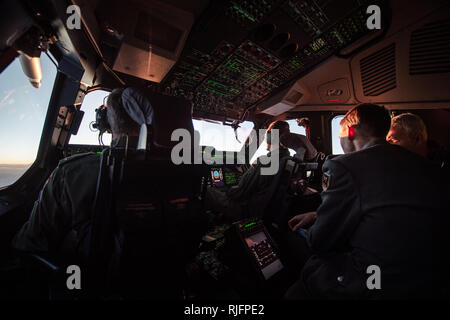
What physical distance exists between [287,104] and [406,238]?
9.10 ft

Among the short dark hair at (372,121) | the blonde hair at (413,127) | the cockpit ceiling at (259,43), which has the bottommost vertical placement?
the short dark hair at (372,121)

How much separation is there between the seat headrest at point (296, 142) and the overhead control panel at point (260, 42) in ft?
2.99

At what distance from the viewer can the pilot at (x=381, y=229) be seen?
67cm

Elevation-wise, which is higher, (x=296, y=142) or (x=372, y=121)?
(x=296, y=142)

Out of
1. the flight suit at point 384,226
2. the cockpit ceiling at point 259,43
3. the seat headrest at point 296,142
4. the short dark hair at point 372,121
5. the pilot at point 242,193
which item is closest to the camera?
the flight suit at point 384,226

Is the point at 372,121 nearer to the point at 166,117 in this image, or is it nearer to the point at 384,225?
the point at 384,225

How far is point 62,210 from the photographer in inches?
35.5

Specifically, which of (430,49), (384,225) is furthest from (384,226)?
(430,49)

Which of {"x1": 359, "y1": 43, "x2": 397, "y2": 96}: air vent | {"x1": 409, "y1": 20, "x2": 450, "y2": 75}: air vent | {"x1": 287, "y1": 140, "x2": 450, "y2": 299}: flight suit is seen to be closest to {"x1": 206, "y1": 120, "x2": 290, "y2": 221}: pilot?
{"x1": 287, "y1": 140, "x2": 450, "y2": 299}: flight suit

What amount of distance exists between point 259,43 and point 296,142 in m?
1.53

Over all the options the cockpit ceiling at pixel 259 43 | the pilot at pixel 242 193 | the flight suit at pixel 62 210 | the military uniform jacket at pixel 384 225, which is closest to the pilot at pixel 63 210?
the flight suit at pixel 62 210

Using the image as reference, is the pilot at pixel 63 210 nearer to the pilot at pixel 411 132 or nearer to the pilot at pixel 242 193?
the pilot at pixel 242 193

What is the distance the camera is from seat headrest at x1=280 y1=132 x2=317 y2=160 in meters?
2.54
